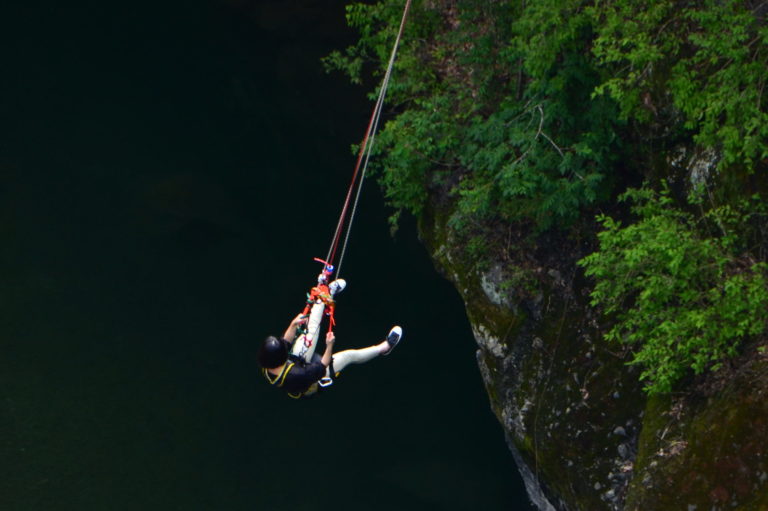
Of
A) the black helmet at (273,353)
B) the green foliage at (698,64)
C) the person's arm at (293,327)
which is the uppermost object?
the green foliage at (698,64)

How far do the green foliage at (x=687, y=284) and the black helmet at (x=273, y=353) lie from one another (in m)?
2.26

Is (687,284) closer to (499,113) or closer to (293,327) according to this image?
(499,113)

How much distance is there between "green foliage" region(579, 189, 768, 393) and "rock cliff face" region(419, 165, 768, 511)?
0.32 meters

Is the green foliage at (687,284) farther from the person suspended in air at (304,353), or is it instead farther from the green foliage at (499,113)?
the person suspended in air at (304,353)

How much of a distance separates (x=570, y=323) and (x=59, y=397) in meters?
7.31


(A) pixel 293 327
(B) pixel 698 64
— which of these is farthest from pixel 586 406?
(B) pixel 698 64

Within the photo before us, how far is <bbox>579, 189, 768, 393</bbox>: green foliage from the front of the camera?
5145 mm

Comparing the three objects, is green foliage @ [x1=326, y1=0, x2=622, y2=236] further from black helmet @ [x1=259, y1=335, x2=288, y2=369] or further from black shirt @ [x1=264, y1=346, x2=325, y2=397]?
black helmet @ [x1=259, y1=335, x2=288, y2=369]

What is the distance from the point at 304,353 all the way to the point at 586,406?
243 cm

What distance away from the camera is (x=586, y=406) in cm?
687

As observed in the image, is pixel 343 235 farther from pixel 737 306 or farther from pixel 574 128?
pixel 737 306

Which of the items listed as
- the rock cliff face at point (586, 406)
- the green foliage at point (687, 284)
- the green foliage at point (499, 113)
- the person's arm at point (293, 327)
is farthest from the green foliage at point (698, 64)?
the person's arm at point (293, 327)

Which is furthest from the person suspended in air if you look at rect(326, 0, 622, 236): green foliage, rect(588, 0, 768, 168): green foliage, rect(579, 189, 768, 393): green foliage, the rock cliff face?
rect(588, 0, 768, 168): green foliage

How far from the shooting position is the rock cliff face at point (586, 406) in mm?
5344
